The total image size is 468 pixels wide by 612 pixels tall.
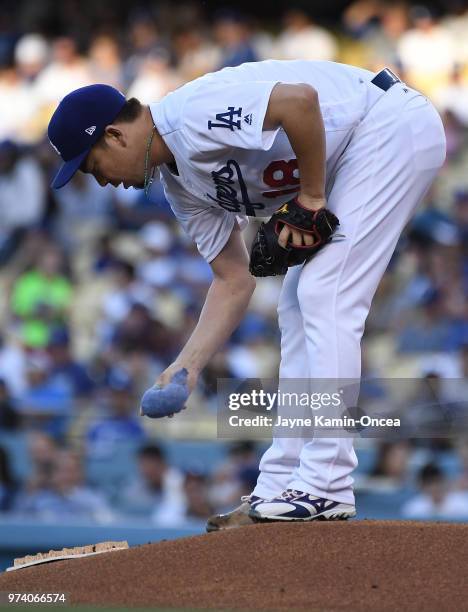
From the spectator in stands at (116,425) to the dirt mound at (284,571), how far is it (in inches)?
159

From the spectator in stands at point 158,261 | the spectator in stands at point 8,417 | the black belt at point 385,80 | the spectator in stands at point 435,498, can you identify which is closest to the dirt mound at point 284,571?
the black belt at point 385,80

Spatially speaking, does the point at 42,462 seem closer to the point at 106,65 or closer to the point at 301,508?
the point at 301,508

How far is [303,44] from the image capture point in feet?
44.4

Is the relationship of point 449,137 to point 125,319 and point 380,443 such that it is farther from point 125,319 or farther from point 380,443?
point 380,443

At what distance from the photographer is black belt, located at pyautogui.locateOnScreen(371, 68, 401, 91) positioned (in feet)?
15.9

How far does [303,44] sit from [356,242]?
30.5 ft

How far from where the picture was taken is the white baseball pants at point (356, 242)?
15.0 feet

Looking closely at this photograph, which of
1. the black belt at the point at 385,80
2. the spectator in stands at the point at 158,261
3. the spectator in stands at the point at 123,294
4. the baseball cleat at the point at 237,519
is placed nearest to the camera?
the black belt at the point at 385,80

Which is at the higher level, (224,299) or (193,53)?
(193,53)

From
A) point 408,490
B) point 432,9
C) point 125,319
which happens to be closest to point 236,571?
point 408,490

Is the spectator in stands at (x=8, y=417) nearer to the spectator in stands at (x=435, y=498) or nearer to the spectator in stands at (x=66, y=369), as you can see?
the spectator in stands at (x=66, y=369)

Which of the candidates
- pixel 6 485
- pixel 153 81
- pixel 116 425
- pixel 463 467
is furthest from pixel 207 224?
pixel 153 81

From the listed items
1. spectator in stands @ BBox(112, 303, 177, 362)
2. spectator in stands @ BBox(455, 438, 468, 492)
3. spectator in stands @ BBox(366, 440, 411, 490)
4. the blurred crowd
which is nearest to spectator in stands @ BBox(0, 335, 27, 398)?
the blurred crowd

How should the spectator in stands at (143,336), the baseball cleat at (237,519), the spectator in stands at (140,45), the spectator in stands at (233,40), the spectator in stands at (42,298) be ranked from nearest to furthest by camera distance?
1. the baseball cleat at (237,519)
2. the spectator in stands at (143,336)
3. the spectator in stands at (42,298)
4. the spectator in stands at (233,40)
5. the spectator in stands at (140,45)
